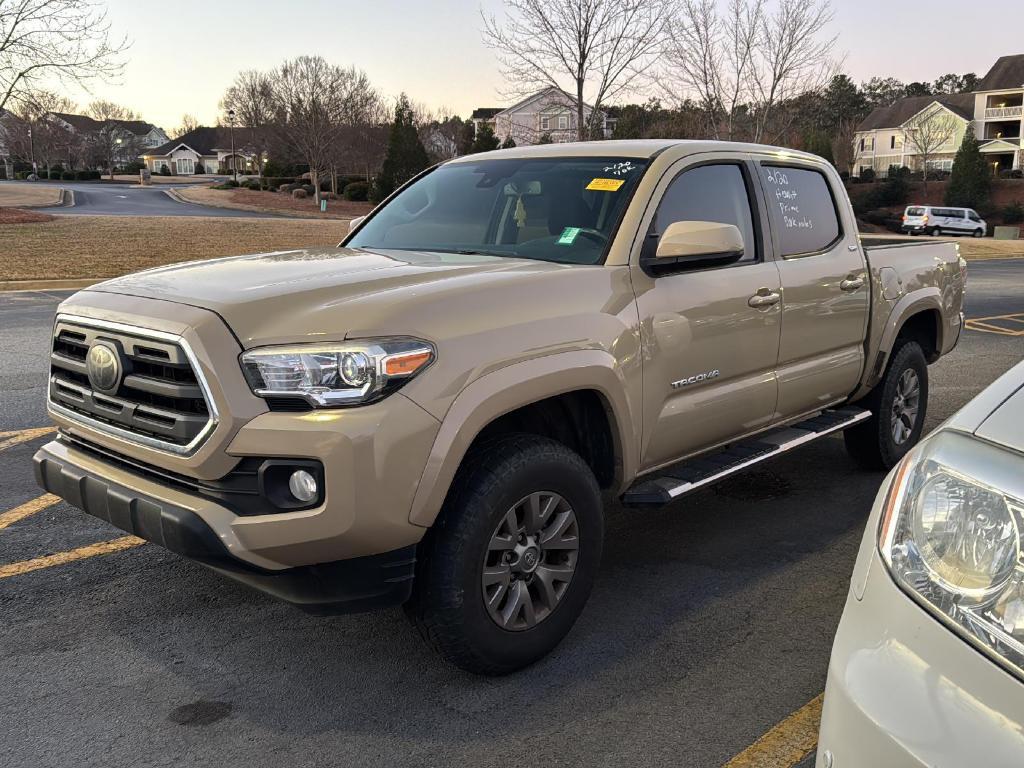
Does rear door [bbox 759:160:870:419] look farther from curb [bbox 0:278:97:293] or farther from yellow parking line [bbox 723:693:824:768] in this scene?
curb [bbox 0:278:97:293]

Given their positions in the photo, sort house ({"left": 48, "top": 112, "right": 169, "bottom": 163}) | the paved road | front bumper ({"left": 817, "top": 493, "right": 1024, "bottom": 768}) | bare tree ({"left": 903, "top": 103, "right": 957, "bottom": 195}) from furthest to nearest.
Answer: house ({"left": 48, "top": 112, "right": 169, "bottom": 163}) → bare tree ({"left": 903, "top": 103, "right": 957, "bottom": 195}) → the paved road → front bumper ({"left": 817, "top": 493, "right": 1024, "bottom": 768})

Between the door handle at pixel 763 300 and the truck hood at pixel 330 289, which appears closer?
the truck hood at pixel 330 289

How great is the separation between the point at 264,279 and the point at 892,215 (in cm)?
5419

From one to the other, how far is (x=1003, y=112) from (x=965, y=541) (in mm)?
86802

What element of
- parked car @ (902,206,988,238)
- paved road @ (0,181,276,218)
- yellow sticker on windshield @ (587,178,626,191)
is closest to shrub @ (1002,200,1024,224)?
parked car @ (902,206,988,238)

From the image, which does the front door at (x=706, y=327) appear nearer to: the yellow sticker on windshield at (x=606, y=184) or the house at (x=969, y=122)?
the yellow sticker on windshield at (x=606, y=184)

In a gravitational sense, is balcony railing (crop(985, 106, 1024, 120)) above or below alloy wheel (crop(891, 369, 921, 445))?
above

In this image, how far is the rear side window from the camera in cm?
470

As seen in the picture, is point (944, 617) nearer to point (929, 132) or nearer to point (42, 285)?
point (42, 285)

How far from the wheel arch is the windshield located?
59 centimetres

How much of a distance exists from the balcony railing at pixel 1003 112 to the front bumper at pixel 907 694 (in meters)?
85.1

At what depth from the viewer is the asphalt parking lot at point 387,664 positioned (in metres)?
2.86

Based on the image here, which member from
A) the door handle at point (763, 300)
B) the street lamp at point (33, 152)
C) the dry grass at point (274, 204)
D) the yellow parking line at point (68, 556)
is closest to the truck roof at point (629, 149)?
the door handle at point (763, 300)

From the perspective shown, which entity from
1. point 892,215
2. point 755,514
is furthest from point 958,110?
point 755,514
